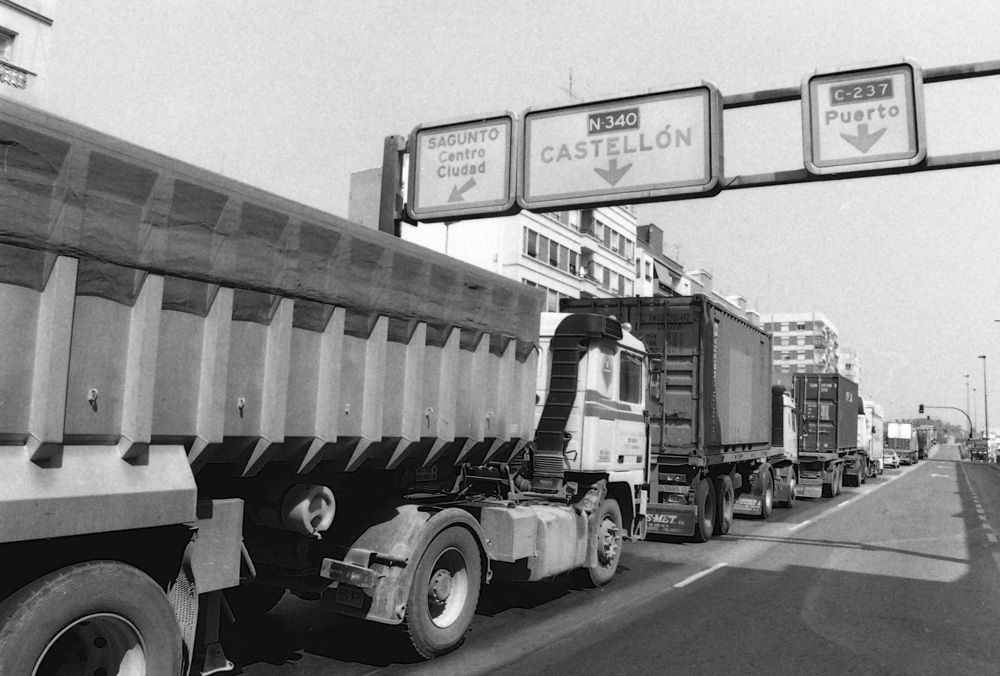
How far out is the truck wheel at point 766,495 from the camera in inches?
667

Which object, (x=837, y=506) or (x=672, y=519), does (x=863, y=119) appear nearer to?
(x=672, y=519)

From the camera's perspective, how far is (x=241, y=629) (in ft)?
22.1

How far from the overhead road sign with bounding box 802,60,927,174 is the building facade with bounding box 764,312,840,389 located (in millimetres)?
117153

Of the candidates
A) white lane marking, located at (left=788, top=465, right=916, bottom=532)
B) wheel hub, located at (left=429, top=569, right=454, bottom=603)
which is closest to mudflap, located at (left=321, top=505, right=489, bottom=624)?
wheel hub, located at (left=429, top=569, right=454, bottom=603)

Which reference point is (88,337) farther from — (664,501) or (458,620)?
(664,501)

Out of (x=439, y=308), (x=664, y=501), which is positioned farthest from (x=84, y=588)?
A: (x=664, y=501)

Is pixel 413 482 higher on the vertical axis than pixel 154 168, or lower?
lower

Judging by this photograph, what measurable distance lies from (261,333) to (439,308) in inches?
69.0

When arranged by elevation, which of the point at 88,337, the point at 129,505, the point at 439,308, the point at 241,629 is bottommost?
the point at 241,629

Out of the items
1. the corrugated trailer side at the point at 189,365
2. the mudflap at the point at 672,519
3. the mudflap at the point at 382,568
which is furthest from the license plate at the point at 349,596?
the mudflap at the point at 672,519

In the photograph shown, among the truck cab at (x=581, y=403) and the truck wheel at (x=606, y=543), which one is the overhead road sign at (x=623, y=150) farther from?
the truck wheel at (x=606, y=543)

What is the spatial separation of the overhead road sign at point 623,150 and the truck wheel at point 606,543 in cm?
363

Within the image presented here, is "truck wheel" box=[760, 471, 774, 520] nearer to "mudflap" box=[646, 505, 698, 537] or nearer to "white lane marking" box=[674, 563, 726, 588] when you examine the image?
"mudflap" box=[646, 505, 698, 537]

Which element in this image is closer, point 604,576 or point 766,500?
point 604,576
